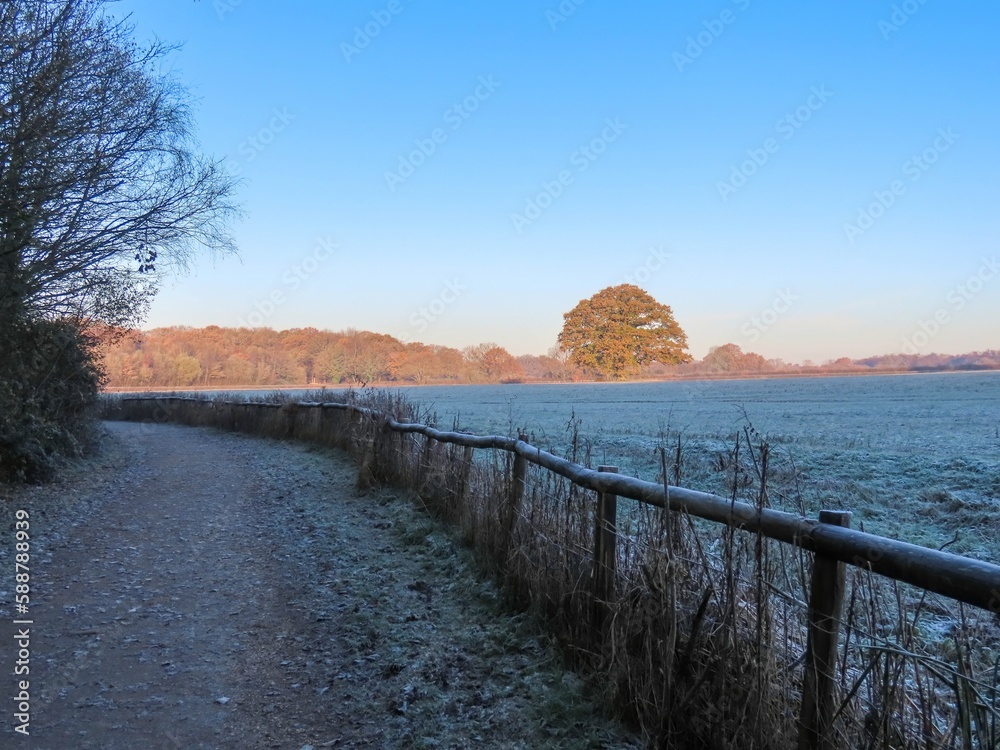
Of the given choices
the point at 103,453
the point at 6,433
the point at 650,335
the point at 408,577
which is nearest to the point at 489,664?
the point at 408,577

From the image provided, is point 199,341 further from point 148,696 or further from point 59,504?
point 148,696

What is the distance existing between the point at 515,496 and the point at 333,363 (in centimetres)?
6794

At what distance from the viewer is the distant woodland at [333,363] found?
5894 cm

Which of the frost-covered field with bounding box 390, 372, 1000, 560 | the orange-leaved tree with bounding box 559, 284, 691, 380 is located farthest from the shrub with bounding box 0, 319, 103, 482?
the orange-leaved tree with bounding box 559, 284, 691, 380

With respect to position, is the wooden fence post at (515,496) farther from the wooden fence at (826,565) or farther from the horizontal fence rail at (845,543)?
the wooden fence at (826,565)

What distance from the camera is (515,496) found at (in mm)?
→ 5434

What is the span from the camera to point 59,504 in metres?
8.72

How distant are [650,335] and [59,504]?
95.4 metres

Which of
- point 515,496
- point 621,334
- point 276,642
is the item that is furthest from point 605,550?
point 621,334

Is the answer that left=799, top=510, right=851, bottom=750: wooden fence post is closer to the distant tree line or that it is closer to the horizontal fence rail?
the horizontal fence rail

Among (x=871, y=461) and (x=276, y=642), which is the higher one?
(x=871, y=461)

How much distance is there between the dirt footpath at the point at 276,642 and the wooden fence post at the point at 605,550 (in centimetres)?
51

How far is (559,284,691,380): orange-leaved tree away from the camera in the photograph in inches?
3802

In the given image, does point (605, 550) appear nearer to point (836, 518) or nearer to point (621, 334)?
point (836, 518)
